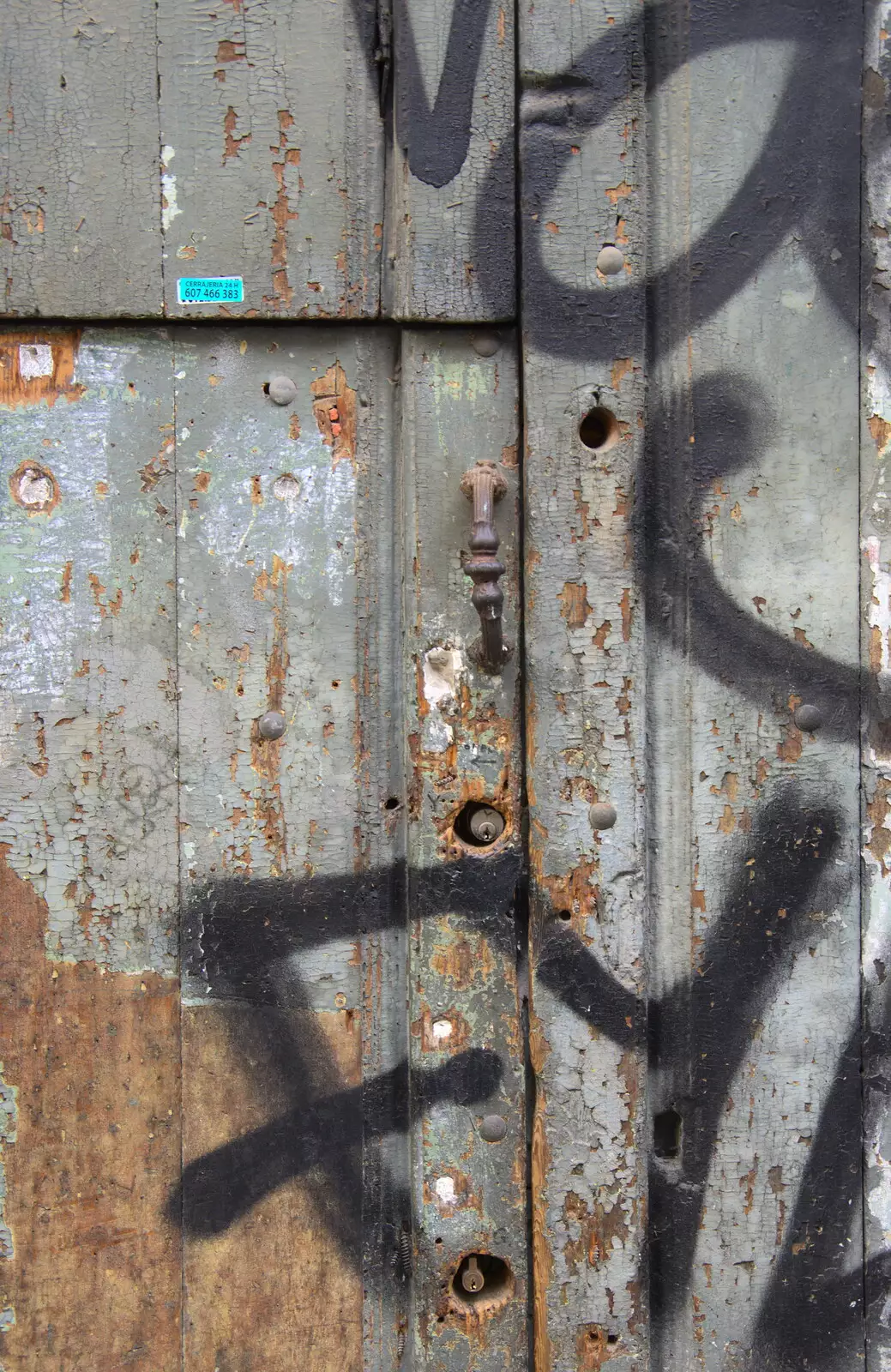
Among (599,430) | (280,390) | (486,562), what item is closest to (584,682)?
(486,562)

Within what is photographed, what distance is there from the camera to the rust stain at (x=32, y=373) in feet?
3.78

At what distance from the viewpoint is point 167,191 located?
3.71 feet

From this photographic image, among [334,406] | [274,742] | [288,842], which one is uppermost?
[334,406]

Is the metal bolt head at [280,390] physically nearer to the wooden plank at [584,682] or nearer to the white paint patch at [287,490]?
the white paint patch at [287,490]

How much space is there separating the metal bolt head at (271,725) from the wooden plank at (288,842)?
0.05ft

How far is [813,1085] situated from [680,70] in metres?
1.32

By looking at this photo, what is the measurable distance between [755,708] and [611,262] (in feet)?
1.97

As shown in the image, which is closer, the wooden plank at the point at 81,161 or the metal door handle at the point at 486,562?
the metal door handle at the point at 486,562

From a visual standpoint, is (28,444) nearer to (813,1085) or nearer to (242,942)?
(242,942)

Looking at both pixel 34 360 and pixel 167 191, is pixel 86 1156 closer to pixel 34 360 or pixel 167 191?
pixel 34 360

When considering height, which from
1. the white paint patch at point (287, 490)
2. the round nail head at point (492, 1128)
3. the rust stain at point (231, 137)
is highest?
the rust stain at point (231, 137)

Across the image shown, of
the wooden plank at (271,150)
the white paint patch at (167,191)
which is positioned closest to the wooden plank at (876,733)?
the wooden plank at (271,150)

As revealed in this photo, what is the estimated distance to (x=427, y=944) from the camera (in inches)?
44.6

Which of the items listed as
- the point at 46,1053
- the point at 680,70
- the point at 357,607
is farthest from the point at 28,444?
the point at 680,70
